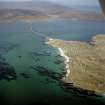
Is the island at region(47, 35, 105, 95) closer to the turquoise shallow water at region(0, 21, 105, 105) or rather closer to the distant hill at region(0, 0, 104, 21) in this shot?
the turquoise shallow water at region(0, 21, 105, 105)

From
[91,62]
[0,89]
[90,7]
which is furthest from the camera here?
[90,7]

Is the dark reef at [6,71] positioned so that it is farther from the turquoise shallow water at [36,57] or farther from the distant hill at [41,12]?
the distant hill at [41,12]

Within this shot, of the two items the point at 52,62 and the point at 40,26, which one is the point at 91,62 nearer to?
the point at 52,62

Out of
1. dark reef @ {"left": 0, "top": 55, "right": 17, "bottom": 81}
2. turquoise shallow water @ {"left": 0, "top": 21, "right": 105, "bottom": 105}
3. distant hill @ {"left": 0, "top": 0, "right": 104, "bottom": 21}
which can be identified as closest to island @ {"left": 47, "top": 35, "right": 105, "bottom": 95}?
turquoise shallow water @ {"left": 0, "top": 21, "right": 105, "bottom": 105}

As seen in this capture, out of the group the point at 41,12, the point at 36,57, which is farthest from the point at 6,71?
the point at 41,12

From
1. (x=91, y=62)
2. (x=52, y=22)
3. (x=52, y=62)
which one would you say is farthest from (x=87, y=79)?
(x=52, y=22)

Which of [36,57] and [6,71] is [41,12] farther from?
[6,71]

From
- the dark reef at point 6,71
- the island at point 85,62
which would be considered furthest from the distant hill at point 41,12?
the dark reef at point 6,71

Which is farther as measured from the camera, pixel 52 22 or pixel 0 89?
pixel 52 22
